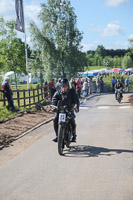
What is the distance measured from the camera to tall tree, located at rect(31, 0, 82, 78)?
44.2 m

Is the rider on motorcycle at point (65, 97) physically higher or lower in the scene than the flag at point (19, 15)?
lower

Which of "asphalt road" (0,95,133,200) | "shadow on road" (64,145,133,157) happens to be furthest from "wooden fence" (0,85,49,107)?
"shadow on road" (64,145,133,157)

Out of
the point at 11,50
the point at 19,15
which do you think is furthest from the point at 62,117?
the point at 11,50

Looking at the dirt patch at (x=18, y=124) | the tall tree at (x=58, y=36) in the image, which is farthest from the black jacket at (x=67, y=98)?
the tall tree at (x=58, y=36)

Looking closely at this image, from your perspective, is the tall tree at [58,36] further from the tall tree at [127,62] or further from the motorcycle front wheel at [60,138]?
the tall tree at [127,62]

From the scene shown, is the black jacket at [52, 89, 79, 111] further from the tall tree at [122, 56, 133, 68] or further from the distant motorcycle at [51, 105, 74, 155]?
the tall tree at [122, 56, 133, 68]

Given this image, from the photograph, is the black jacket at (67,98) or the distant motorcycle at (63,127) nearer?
the distant motorcycle at (63,127)

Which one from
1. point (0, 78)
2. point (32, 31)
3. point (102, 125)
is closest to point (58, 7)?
point (32, 31)

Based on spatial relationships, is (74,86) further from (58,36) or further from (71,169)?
(58,36)

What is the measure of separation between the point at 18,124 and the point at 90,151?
5344 mm

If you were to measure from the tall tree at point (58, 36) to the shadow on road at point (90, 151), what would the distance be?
36637mm

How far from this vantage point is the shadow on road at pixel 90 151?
7010 mm

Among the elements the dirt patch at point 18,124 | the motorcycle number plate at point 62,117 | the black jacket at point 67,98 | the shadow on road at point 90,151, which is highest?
the black jacket at point 67,98

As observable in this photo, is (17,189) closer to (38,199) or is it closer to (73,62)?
(38,199)
